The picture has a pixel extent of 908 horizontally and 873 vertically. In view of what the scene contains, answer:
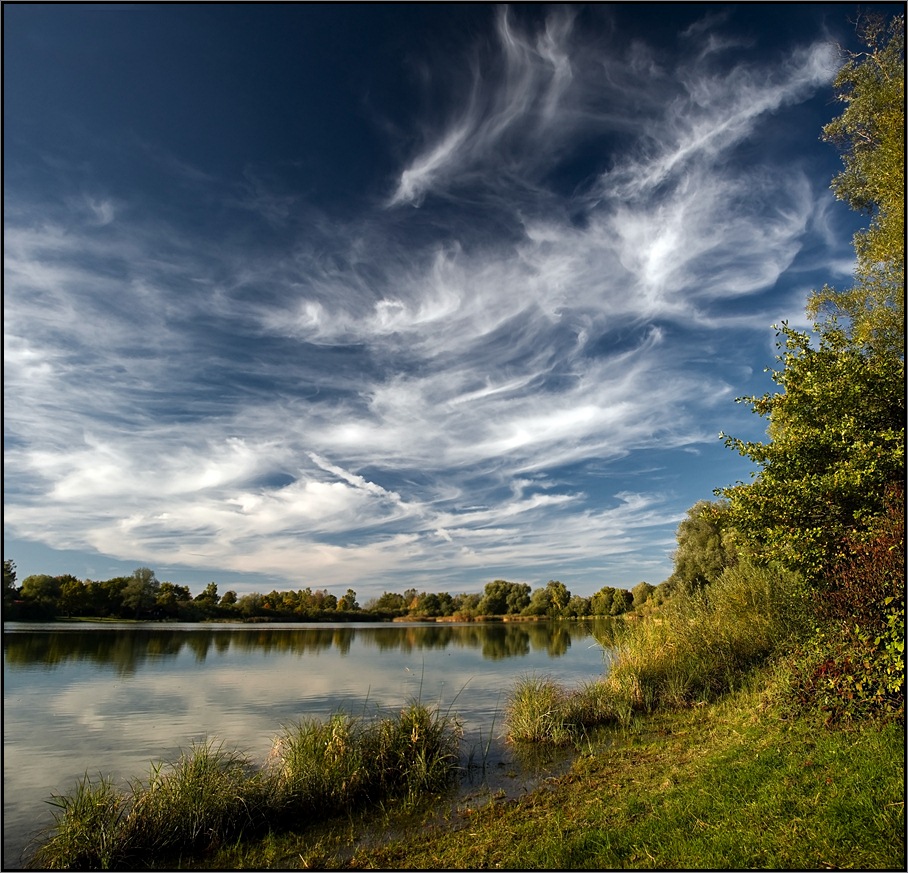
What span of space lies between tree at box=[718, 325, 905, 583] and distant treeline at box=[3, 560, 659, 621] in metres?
55.8

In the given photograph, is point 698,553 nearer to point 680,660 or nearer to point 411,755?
point 680,660

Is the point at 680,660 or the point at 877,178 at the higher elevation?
the point at 877,178

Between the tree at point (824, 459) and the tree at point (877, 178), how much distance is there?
2.91 metres

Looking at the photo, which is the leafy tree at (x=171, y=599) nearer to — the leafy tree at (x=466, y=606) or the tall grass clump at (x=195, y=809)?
the leafy tree at (x=466, y=606)

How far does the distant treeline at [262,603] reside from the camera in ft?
255

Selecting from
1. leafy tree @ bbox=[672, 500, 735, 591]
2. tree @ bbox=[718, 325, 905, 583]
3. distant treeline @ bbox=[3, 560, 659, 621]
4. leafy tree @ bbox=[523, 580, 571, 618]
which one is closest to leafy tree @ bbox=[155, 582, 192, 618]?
distant treeline @ bbox=[3, 560, 659, 621]

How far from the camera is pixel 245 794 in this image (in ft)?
31.9

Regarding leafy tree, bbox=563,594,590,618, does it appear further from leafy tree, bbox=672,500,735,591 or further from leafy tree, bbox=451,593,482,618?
leafy tree, bbox=672,500,735,591

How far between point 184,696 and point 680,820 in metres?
22.5

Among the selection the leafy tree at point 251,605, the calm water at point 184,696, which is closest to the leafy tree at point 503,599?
the leafy tree at point 251,605

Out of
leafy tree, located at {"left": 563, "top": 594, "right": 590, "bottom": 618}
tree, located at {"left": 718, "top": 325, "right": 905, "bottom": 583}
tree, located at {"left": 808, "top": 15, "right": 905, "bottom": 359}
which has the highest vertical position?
tree, located at {"left": 808, "top": 15, "right": 905, "bottom": 359}

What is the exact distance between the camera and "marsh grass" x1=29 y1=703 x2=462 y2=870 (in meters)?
8.41

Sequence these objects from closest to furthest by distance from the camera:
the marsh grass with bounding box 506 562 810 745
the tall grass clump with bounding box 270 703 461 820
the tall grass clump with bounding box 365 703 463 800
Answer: the tall grass clump with bounding box 270 703 461 820
the tall grass clump with bounding box 365 703 463 800
the marsh grass with bounding box 506 562 810 745

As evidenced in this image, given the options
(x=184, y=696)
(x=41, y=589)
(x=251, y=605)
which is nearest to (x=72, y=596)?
(x=41, y=589)
